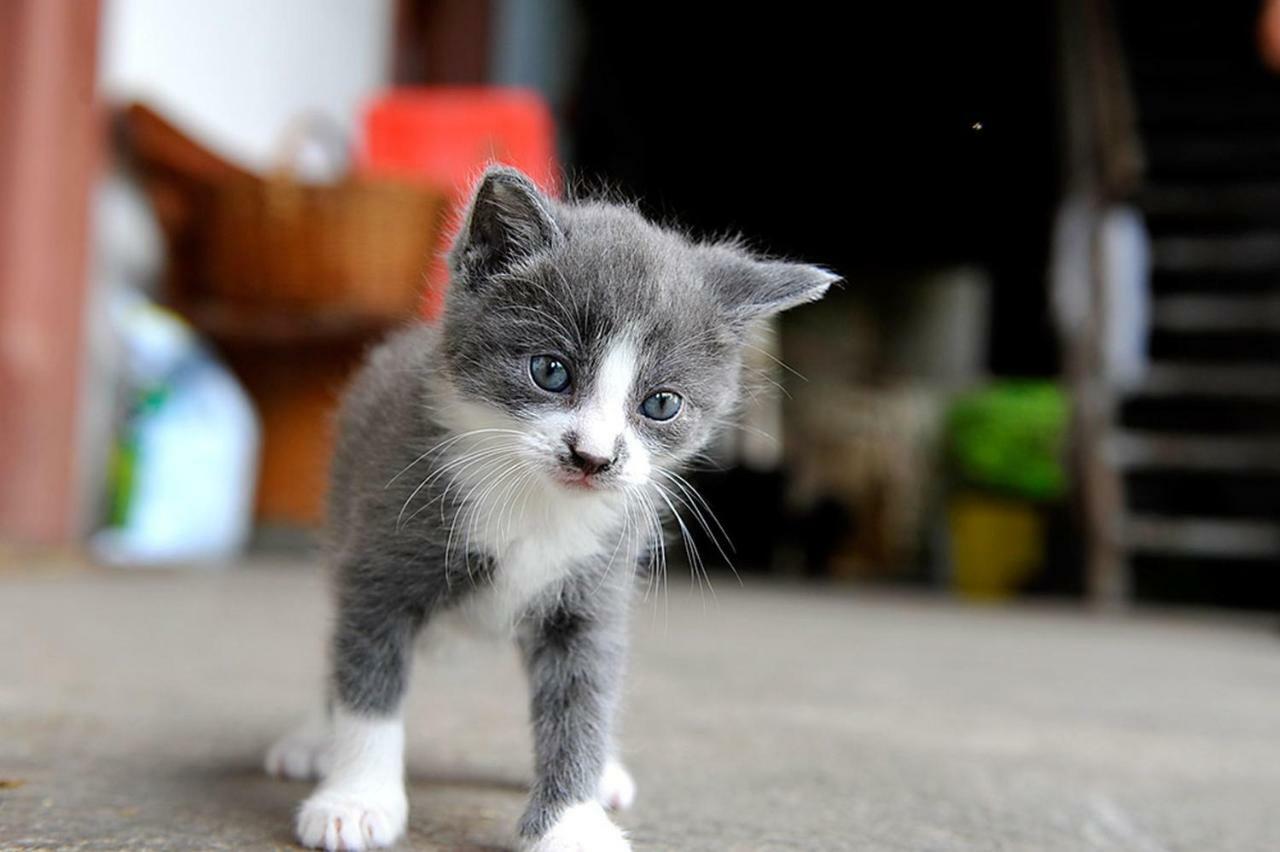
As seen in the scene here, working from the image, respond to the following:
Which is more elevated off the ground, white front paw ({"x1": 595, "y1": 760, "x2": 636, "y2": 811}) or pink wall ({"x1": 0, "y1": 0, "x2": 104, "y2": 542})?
pink wall ({"x1": 0, "y1": 0, "x2": 104, "y2": 542})

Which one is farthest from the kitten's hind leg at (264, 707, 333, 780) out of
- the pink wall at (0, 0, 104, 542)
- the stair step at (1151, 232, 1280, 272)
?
the stair step at (1151, 232, 1280, 272)

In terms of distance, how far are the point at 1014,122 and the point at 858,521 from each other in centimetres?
386

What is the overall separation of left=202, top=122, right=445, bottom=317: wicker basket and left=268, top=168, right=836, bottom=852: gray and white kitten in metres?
2.74

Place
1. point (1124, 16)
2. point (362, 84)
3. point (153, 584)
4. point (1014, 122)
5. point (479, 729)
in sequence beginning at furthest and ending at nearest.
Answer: point (1014, 122)
point (1124, 16)
point (362, 84)
point (153, 584)
point (479, 729)

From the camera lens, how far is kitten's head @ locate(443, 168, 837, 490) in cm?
127

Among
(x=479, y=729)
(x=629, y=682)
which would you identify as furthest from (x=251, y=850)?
(x=479, y=729)

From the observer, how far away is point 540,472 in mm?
1263

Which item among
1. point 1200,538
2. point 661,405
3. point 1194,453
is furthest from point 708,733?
point 1194,453

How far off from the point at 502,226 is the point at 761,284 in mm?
310

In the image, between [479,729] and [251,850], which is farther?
[479,729]

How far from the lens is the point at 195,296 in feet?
14.1

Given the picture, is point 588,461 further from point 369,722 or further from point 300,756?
point 300,756

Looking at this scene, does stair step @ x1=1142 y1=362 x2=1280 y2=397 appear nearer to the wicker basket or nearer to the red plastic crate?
the red plastic crate

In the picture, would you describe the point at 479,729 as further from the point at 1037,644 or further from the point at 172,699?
the point at 1037,644
